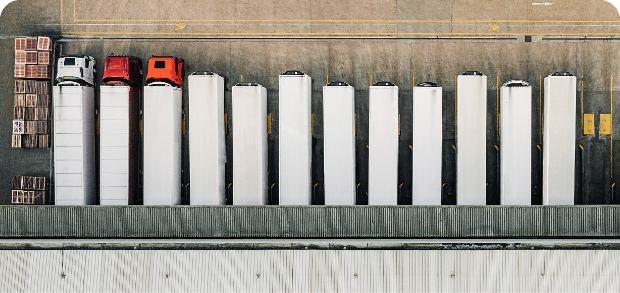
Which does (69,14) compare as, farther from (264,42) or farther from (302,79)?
(302,79)

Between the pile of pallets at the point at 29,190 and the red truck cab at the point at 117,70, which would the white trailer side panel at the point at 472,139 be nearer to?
the red truck cab at the point at 117,70

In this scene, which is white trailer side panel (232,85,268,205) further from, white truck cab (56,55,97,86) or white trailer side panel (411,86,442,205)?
white truck cab (56,55,97,86)

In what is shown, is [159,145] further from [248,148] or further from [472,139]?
[472,139]

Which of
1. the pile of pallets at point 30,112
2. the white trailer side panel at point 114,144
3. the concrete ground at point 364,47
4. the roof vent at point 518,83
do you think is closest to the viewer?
the roof vent at point 518,83

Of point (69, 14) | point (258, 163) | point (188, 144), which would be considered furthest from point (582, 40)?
point (69, 14)

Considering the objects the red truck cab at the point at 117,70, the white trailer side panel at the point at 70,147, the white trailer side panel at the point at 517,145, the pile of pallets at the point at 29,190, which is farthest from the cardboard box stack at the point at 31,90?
the white trailer side panel at the point at 517,145

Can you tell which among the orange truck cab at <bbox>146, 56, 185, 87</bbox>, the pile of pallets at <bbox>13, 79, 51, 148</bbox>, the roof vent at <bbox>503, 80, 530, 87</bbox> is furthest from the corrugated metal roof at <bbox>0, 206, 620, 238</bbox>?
the orange truck cab at <bbox>146, 56, 185, 87</bbox>

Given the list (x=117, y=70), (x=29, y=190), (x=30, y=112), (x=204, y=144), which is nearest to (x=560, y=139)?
(x=204, y=144)
